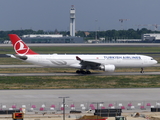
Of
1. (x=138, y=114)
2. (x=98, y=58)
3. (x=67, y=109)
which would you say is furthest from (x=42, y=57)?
(x=138, y=114)

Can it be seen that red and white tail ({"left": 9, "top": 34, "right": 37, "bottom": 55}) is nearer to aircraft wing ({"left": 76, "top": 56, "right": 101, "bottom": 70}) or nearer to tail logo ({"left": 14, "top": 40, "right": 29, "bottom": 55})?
tail logo ({"left": 14, "top": 40, "right": 29, "bottom": 55})

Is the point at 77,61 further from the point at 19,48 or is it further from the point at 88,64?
the point at 19,48

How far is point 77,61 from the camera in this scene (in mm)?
68688

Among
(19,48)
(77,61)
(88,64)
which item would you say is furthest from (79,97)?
(19,48)

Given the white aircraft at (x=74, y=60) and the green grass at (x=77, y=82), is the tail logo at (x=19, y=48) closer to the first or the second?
the white aircraft at (x=74, y=60)

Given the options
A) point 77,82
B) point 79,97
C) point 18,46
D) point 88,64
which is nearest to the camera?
point 79,97

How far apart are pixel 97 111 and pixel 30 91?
15.7 meters

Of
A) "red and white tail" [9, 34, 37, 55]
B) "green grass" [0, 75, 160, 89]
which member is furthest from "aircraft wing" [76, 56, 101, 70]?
"red and white tail" [9, 34, 37, 55]

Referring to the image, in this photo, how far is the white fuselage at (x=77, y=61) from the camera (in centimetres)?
6856

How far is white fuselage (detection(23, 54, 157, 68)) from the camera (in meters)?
68.6

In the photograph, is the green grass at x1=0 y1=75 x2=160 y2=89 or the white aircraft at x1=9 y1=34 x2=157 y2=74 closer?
the green grass at x1=0 y1=75 x2=160 y2=89

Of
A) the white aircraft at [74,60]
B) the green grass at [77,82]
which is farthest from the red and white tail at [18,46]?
the green grass at [77,82]

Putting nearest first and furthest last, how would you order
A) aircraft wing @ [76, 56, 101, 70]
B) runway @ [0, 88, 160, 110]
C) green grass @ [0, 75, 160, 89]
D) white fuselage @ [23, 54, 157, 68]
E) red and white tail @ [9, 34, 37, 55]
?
runway @ [0, 88, 160, 110] → green grass @ [0, 75, 160, 89] → aircraft wing @ [76, 56, 101, 70] → white fuselage @ [23, 54, 157, 68] → red and white tail @ [9, 34, 37, 55]

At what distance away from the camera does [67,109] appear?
125ft
